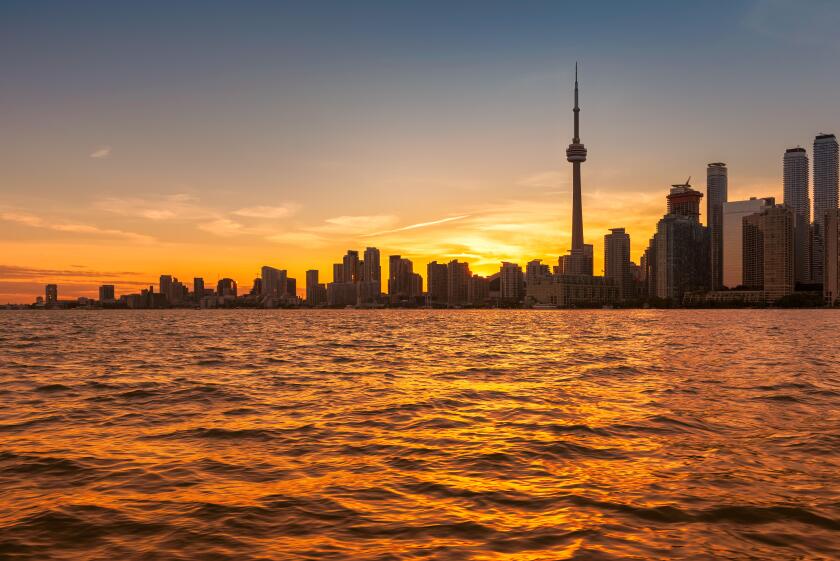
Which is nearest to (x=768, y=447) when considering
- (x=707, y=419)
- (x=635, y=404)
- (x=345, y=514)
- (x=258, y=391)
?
(x=707, y=419)

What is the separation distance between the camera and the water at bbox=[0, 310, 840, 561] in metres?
10.1

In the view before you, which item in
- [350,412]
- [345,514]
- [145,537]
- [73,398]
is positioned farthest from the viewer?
[73,398]

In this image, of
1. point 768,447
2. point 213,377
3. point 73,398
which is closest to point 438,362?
point 213,377

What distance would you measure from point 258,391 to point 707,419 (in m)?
18.9

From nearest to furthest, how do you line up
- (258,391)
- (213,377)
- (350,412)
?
(350,412), (258,391), (213,377)

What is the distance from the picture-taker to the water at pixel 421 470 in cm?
1012

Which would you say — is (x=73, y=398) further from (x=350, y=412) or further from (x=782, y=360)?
(x=782, y=360)

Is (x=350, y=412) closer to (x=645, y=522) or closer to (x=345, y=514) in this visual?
(x=345, y=514)

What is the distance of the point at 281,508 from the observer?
11.8 m

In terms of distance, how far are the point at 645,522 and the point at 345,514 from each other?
544 cm

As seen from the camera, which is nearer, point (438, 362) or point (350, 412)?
point (350, 412)

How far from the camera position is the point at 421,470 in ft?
47.7

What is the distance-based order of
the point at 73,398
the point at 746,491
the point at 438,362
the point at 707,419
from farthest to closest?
1. the point at 438,362
2. the point at 73,398
3. the point at 707,419
4. the point at 746,491

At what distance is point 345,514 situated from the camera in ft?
37.6
